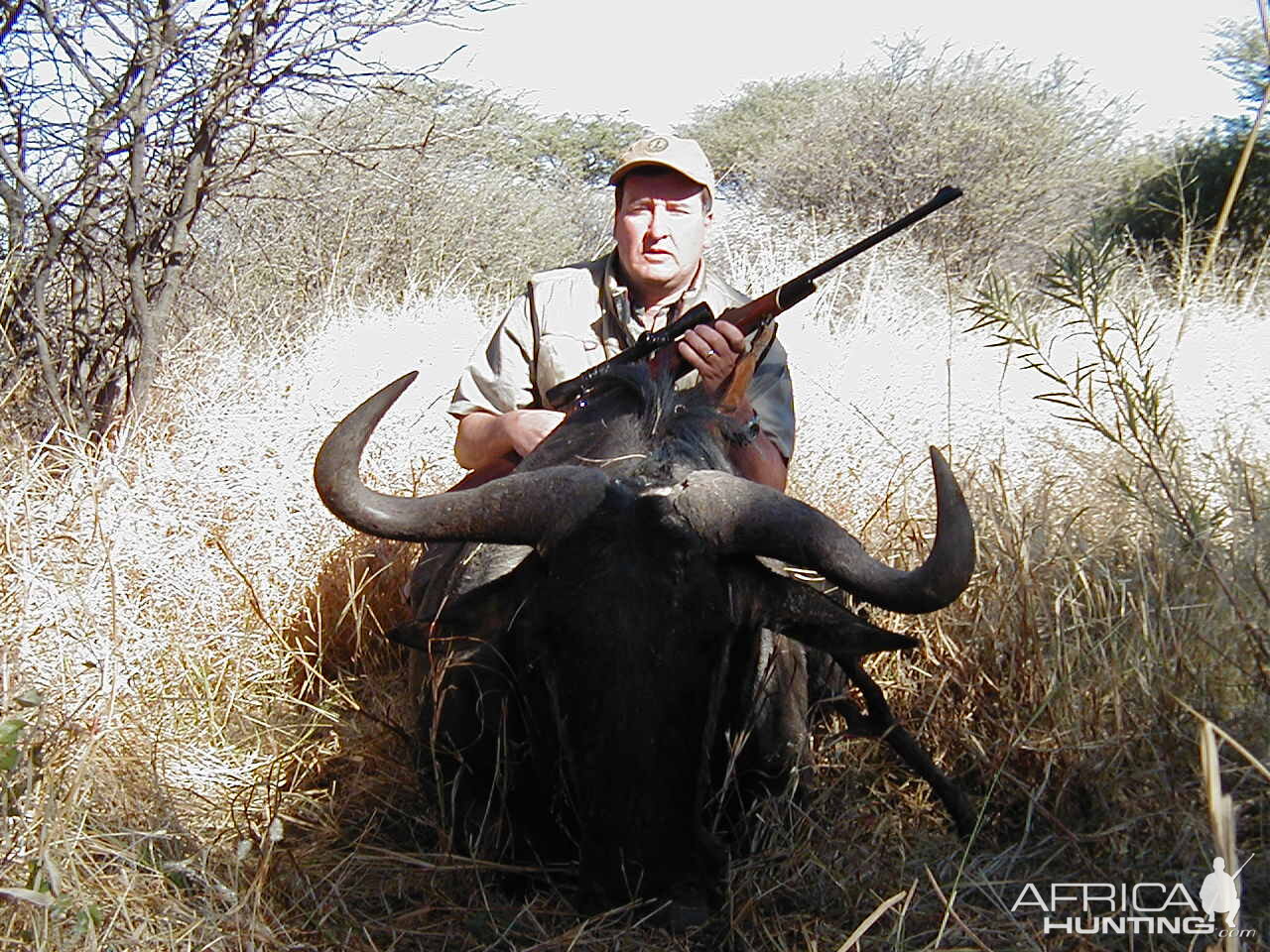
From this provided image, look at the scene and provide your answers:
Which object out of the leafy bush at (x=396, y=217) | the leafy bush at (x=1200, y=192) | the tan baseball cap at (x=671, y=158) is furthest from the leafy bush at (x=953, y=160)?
the tan baseball cap at (x=671, y=158)

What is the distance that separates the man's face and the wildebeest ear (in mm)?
1628

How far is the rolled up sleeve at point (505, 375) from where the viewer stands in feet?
13.4

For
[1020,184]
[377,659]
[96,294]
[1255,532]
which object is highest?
[1020,184]

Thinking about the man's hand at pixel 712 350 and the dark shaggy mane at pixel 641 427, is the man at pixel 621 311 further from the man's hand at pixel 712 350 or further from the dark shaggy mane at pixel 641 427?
the dark shaggy mane at pixel 641 427

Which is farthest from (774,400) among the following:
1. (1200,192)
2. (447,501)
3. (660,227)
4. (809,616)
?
(1200,192)

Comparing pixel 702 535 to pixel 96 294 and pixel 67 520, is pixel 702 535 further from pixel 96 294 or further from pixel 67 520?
pixel 96 294

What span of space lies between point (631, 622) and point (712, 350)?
131 centimetres

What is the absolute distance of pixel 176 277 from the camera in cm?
570

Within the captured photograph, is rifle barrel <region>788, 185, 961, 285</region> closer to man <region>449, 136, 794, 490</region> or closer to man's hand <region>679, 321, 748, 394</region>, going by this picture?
man's hand <region>679, 321, 748, 394</region>

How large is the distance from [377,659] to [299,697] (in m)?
0.31

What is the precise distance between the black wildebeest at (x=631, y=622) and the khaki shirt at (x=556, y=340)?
122 centimetres

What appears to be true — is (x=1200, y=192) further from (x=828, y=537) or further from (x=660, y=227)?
(x=828, y=537)

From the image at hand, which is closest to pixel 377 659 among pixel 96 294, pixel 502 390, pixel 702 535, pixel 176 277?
pixel 502 390

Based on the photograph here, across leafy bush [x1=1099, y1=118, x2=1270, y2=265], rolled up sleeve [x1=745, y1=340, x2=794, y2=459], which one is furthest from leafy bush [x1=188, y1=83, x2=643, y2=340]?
leafy bush [x1=1099, y1=118, x2=1270, y2=265]
